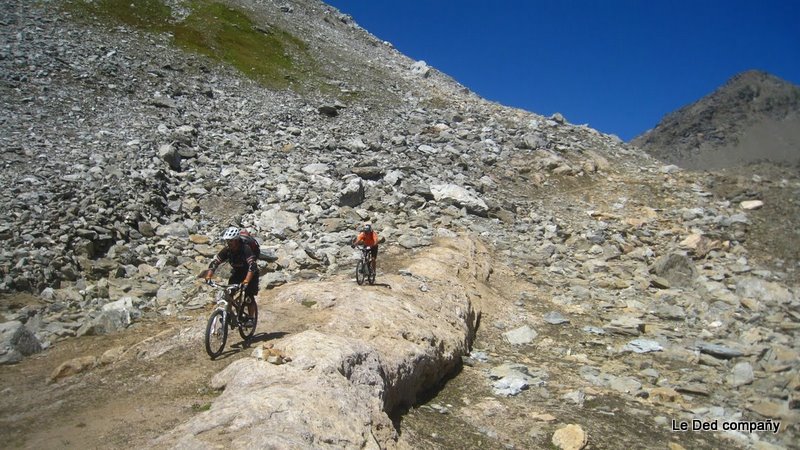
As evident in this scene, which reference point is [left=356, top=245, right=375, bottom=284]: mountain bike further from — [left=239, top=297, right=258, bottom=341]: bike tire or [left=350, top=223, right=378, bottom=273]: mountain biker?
[left=239, top=297, right=258, bottom=341]: bike tire

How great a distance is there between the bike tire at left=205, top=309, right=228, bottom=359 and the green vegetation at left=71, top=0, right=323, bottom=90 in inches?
1233

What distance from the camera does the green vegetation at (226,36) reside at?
40.1 meters

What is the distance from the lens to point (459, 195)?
2409 cm

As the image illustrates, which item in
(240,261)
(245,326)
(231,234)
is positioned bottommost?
(245,326)

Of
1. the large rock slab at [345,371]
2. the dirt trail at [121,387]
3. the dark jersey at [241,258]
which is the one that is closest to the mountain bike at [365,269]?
the large rock slab at [345,371]

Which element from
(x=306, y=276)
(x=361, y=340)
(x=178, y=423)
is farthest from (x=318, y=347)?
(x=306, y=276)

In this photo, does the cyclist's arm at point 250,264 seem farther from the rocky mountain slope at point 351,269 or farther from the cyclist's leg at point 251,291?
the rocky mountain slope at point 351,269

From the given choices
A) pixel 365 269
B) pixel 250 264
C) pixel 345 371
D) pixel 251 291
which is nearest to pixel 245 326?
pixel 251 291

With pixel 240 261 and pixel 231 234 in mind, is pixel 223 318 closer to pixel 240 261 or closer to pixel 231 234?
pixel 240 261

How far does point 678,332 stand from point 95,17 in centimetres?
4243

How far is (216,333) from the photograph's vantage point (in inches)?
379

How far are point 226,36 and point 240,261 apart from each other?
4095cm

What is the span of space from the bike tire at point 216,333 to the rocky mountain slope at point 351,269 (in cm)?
25

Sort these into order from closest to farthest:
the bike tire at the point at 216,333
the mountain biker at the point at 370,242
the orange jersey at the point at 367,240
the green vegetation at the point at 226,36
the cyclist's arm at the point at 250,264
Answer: the bike tire at the point at 216,333, the cyclist's arm at the point at 250,264, the mountain biker at the point at 370,242, the orange jersey at the point at 367,240, the green vegetation at the point at 226,36
